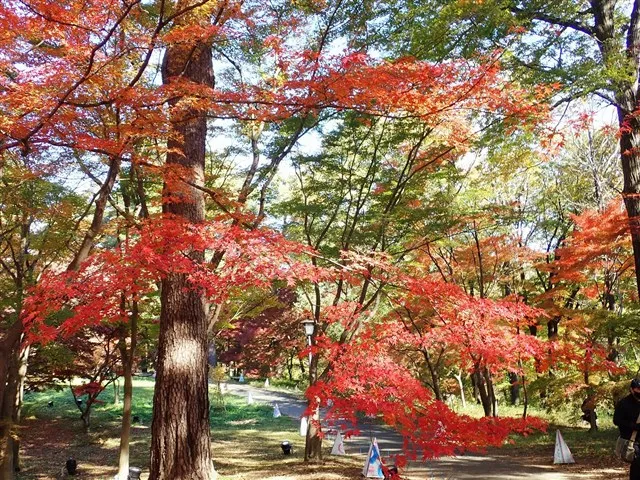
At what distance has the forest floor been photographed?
28.7 feet

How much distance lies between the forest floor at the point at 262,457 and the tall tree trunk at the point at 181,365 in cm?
289

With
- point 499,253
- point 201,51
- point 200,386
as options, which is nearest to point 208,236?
point 200,386

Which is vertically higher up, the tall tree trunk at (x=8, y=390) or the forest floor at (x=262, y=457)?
the tall tree trunk at (x=8, y=390)

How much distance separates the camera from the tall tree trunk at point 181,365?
577cm

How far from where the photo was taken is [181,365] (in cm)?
596

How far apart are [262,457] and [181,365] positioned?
6.46 meters

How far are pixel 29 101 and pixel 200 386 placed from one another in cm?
379

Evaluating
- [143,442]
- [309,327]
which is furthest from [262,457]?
[143,442]

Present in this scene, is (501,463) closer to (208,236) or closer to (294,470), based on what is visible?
(294,470)

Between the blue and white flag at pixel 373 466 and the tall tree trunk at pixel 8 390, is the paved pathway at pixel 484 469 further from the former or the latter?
the tall tree trunk at pixel 8 390

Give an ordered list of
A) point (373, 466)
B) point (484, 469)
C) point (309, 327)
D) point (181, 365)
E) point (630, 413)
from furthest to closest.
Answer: point (484, 469)
point (309, 327)
point (373, 466)
point (181, 365)
point (630, 413)

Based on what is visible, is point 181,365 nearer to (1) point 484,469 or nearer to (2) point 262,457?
(2) point 262,457

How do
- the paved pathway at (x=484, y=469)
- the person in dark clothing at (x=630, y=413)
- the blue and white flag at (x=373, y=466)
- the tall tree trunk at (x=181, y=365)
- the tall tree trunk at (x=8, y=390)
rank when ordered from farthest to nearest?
the paved pathway at (x=484, y=469)
the blue and white flag at (x=373, y=466)
the tall tree trunk at (x=181, y=365)
the tall tree trunk at (x=8, y=390)
the person in dark clothing at (x=630, y=413)

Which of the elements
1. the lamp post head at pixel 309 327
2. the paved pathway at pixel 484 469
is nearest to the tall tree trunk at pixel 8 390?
the lamp post head at pixel 309 327
